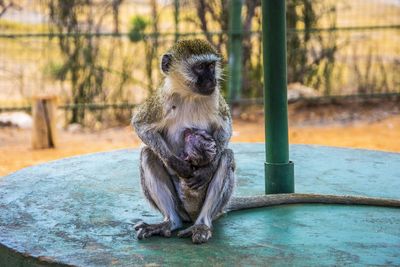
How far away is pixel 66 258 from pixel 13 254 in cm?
36

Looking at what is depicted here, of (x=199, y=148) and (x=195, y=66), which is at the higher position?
(x=195, y=66)

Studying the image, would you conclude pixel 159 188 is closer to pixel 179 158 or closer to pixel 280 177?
pixel 179 158

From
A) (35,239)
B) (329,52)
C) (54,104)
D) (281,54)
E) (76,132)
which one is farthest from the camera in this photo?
(329,52)

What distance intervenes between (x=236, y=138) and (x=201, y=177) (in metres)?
7.76

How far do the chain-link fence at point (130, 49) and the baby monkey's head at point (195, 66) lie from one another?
836cm

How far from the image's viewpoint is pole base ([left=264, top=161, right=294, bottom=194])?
5164 millimetres

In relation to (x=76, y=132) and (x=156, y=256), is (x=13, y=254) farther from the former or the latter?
(x=76, y=132)

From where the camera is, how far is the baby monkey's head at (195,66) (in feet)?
14.9

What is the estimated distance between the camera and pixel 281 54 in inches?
197

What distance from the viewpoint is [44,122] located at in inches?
458

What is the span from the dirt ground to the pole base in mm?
6047

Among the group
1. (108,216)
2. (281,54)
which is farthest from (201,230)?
(281,54)

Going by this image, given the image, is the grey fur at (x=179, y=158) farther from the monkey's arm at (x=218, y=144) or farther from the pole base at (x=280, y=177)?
the pole base at (x=280, y=177)

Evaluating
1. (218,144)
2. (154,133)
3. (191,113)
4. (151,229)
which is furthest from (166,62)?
(151,229)
